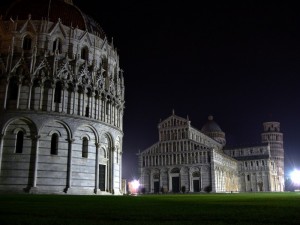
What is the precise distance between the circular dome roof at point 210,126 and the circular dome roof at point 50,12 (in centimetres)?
7793

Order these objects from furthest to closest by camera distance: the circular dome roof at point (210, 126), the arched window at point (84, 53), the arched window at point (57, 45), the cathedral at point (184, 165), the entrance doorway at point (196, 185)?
the circular dome roof at point (210, 126) → the cathedral at point (184, 165) → the entrance doorway at point (196, 185) → the arched window at point (84, 53) → the arched window at point (57, 45)

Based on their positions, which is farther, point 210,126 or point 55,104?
point 210,126

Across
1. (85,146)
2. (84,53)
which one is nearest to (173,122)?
(84,53)

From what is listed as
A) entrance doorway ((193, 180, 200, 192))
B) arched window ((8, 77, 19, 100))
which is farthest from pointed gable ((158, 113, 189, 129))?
arched window ((8, 77, 19, 100))

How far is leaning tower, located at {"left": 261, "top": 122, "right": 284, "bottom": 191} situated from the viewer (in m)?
116

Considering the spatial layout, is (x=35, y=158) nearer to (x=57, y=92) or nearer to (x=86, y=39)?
(x=57, y=92)

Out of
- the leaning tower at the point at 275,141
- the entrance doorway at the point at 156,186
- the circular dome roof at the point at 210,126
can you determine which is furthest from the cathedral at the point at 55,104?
the leaning tower at the point at 275,141

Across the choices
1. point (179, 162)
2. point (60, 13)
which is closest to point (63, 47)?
point (60, 13)

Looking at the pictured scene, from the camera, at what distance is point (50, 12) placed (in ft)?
119

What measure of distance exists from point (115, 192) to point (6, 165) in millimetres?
11889

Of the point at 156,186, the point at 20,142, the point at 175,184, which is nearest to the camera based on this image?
the point at 20,142

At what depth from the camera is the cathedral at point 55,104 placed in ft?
97.3

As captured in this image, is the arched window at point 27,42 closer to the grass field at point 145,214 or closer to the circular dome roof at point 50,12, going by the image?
the circular dome roof at point 50,12

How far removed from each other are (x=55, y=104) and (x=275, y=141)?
100m
